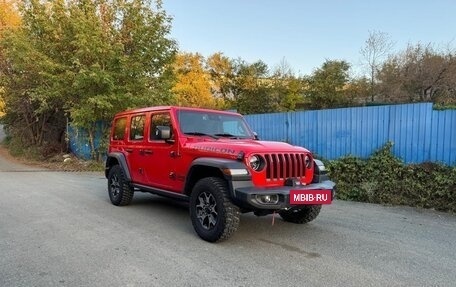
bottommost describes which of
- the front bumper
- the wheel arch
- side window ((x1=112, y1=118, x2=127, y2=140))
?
the front bumper

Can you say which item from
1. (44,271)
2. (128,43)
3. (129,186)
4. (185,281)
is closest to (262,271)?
(185,281)

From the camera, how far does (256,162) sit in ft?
16.8

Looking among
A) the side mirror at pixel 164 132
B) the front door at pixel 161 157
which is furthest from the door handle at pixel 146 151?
the side mirror at pixel 164 132

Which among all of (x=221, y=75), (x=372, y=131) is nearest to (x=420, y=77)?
(x=372, y=131)

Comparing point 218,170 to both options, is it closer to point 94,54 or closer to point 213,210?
point 213,210

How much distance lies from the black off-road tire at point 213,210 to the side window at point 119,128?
3073mm

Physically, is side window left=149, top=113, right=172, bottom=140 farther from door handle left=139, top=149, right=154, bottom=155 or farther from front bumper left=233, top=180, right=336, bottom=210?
front bumper left=233, top=180, right=336, bottom=210

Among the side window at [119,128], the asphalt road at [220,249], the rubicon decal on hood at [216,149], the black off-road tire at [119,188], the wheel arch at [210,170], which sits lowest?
the asphalt road at [220,249]

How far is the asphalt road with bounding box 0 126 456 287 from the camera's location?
13.2 feet

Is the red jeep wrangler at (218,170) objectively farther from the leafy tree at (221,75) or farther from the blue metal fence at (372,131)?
the leafy tree at (221,75)

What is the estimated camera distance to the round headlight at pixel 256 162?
5.08 meters

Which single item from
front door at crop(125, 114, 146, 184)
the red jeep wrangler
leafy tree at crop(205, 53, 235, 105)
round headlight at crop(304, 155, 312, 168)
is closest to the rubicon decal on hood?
the red jeep wrangler

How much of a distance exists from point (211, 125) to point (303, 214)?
205 cm

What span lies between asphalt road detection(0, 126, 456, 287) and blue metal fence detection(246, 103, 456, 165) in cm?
165
